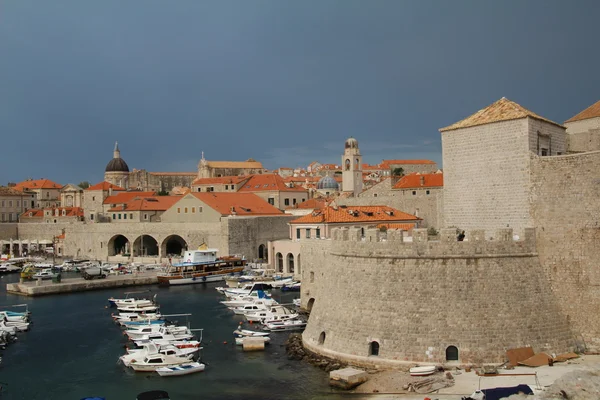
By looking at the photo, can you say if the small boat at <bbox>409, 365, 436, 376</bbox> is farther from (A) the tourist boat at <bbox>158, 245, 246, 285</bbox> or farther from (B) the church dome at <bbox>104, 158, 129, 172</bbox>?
(B) the church dome at <bbox>104, 158, 129, 172</bbox>

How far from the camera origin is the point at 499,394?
54.6ft

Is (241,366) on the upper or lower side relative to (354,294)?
lower

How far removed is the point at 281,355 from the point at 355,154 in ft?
174

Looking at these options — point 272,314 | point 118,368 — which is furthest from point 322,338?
point 272,314

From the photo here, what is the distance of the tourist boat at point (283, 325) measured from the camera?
3014 centimetres

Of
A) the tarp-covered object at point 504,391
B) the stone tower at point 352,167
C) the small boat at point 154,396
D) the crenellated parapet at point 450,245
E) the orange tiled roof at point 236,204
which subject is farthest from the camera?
the stone tower at point 352,167

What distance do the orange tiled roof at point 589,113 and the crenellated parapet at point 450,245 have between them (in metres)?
12.6

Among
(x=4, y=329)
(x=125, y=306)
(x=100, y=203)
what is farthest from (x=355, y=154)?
(x=4, y=329)

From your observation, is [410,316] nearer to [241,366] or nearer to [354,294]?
[354,294]

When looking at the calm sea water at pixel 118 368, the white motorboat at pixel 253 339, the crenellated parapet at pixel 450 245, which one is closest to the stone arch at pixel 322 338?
the calm sea water at pixel 118 368

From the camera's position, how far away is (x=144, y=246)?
6700 centimetres

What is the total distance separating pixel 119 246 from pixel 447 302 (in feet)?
191

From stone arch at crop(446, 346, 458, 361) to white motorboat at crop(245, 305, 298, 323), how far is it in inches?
501

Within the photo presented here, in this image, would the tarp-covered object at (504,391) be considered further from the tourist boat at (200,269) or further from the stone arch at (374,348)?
the tourist boat at (200,269)
